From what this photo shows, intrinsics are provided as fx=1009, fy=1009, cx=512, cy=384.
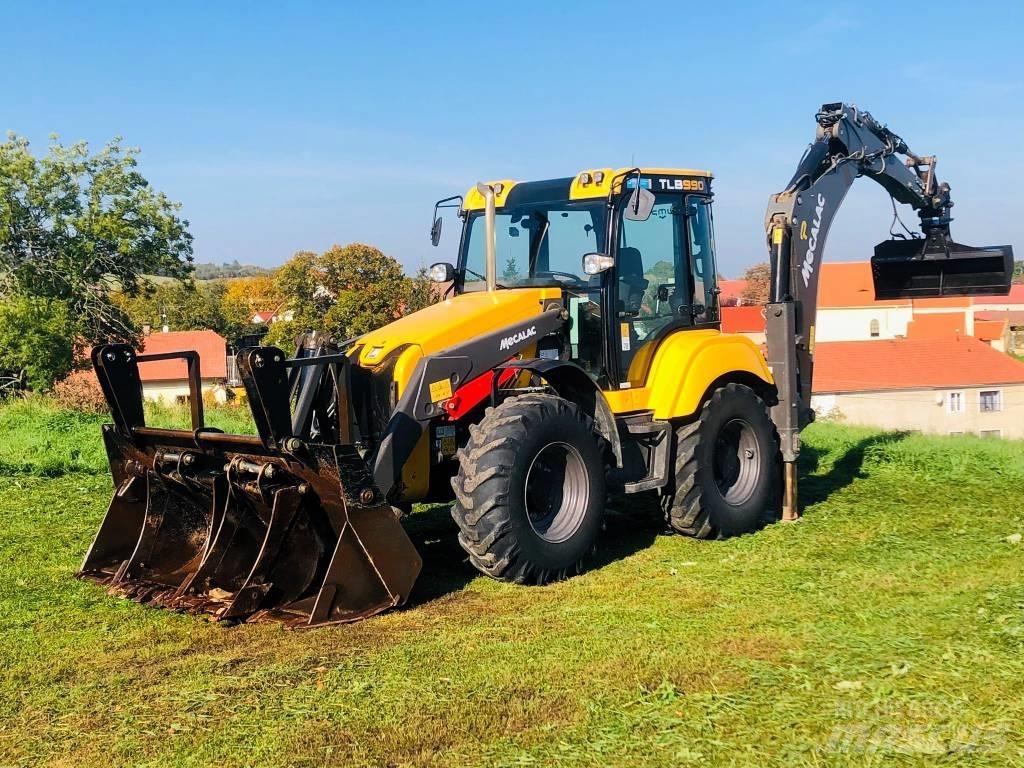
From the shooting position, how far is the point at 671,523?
7793 millimetres

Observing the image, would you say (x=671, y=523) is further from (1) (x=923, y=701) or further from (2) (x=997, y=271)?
(2) (x=997, y=271)

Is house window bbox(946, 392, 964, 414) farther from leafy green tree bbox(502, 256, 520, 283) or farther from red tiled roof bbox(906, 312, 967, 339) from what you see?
leafy green tree bbox(502, 256, 520, 283)

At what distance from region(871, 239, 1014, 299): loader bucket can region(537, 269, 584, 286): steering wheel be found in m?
5.00

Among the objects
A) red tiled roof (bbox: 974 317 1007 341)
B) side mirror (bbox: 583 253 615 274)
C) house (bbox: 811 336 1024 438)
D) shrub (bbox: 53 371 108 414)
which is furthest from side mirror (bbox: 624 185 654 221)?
red tiled roof (bbox: 974 317 1007 341)

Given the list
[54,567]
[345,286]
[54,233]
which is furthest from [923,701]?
[345,286]

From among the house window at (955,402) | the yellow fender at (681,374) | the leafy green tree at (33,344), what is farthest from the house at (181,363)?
the yellow fender at (681,374)

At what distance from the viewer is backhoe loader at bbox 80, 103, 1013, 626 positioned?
5.87 meters

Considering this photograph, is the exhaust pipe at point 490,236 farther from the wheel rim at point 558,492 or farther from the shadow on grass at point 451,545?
the shadow on grass at point 451,545

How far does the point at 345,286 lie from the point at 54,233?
452 inches

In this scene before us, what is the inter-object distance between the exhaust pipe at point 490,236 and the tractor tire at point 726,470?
6.05 ft

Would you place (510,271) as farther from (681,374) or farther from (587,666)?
(587,666)

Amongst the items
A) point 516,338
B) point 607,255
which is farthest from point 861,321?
point 516,338

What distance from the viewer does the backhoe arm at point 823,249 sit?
29.3 feet

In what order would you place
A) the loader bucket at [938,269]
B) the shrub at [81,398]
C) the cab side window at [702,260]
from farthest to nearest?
the shrub at [81,398], the loader bucket at [938,269], the cab side window at [702,260]
